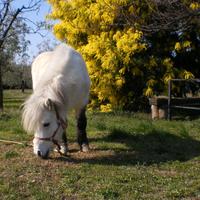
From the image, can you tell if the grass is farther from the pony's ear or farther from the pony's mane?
the pony's ear

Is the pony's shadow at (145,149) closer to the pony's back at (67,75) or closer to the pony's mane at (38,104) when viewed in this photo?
the pony's mane at (38,104)

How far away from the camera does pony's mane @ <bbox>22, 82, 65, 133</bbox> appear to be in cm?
683

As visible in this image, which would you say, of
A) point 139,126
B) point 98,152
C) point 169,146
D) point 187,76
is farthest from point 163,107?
point 98,152

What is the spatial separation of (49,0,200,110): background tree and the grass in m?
4.71

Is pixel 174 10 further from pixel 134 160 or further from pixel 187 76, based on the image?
pixel 187 76

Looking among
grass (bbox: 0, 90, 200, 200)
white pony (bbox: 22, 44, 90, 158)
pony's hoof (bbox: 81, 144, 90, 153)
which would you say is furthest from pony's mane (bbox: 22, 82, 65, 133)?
pony's hoof (bbox: 81, 144, 90, 153)

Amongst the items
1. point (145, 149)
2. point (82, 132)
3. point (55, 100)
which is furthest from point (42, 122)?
point (145, 149)

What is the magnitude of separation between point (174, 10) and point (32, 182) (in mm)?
4530

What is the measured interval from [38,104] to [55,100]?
0.93ft

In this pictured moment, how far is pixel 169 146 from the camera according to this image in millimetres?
8641

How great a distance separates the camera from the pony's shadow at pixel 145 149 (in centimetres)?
738

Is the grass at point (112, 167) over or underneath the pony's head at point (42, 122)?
underneath

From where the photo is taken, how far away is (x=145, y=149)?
27.2 ft

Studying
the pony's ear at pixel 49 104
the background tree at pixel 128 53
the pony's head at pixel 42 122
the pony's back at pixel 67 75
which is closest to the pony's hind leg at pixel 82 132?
the pony's back at pixel 67 75
